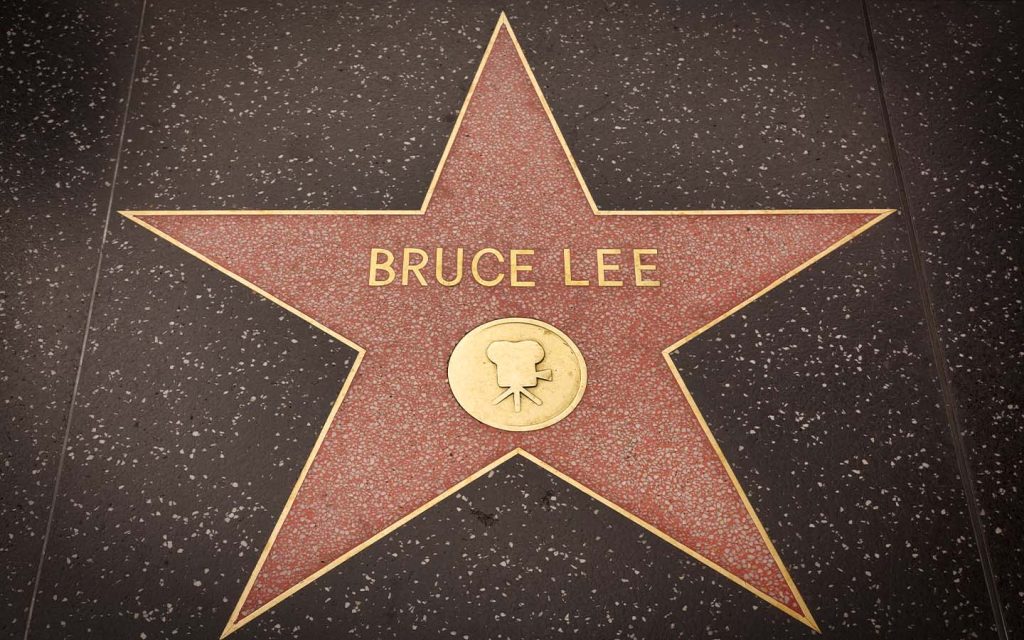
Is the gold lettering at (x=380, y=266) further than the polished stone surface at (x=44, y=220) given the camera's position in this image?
Yes

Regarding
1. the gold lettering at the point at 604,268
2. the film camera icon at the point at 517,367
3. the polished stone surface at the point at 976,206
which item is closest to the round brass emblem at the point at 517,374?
the film camera icon at the point at 517,367

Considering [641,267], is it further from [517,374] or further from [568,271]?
[517,374]

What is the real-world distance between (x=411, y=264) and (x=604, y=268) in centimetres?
34

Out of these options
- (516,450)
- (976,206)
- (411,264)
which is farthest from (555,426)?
(976,206)

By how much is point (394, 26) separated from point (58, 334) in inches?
33.3

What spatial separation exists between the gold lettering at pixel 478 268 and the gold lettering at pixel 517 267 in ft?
0.05

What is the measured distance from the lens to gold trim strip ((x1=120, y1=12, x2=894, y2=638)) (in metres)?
1.06

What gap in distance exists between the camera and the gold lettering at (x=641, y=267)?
123 cm

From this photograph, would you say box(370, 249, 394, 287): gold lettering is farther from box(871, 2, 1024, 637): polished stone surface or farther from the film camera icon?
box(871, 2, 1024, 637): polished stone surface

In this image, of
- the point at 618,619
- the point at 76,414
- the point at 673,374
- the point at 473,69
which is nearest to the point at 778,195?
the point at 673,374

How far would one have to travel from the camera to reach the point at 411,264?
1.24m

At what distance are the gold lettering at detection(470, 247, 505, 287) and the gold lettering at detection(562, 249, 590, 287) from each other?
0.35 ft

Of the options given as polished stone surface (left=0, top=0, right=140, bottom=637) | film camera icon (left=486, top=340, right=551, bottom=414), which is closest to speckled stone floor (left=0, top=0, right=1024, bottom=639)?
polished stone surface (left=0, top=0, right=140, bottom=637)

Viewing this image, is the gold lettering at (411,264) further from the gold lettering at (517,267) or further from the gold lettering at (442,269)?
the gold lettering at (517,267)
